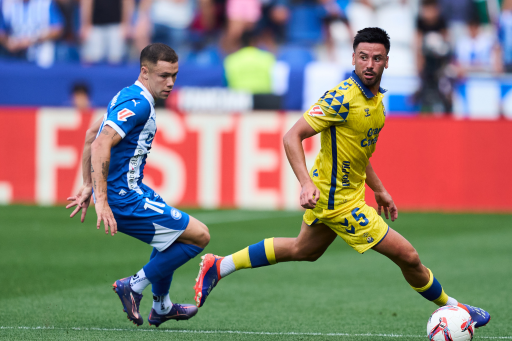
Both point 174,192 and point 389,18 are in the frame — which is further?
point 389,18

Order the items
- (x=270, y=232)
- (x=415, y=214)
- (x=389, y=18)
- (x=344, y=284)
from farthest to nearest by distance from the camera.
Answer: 1. (x=389, y=18)
2. (x=415, y=214)
3. (x=270, y=232)
4. (x=344, y=284)

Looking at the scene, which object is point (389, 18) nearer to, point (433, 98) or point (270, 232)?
point (433, 98)

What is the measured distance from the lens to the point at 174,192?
13.4 metres

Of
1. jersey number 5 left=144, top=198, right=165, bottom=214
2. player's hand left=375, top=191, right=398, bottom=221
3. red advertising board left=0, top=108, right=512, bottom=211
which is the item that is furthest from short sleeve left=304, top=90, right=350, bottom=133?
red advertising board left=0, top=108, right=512, bottom=211

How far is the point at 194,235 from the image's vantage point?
17.4 feet

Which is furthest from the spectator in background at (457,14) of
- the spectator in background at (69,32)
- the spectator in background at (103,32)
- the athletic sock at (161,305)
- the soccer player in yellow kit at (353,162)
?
the athletic sock at (161,305)

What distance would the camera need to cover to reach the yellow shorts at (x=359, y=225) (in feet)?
16.8

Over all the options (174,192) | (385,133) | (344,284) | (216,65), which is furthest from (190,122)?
(344,284)

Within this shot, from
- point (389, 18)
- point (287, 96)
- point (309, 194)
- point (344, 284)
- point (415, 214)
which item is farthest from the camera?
point (389, 18)

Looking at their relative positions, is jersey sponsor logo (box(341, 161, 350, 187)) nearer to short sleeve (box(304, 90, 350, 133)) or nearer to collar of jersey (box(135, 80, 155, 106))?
short sleeve (box(304, 90, 350, 133))

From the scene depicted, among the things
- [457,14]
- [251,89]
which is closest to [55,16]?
[251,89]

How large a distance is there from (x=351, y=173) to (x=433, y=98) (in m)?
10.2

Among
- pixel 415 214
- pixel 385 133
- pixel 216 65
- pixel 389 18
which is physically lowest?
pixel 415 214

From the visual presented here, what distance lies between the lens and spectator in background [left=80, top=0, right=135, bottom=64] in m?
16.5
